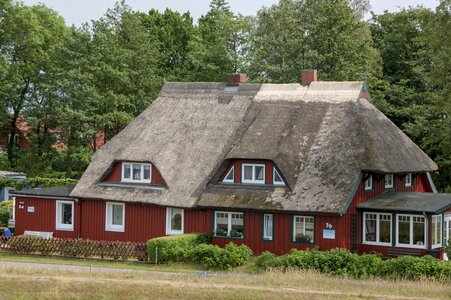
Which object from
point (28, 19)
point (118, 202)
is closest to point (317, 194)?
point (118, 202)

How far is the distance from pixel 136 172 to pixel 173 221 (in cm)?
341

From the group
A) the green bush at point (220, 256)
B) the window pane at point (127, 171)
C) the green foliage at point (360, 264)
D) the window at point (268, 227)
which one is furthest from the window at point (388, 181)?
the window pane at point (127, 171)

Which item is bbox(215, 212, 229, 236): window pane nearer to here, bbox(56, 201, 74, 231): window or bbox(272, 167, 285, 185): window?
bbox(272, 167, 285, 185): window

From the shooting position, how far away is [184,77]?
67.9 m

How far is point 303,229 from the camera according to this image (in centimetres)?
3938

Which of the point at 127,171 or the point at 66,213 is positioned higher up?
the point at 127,171

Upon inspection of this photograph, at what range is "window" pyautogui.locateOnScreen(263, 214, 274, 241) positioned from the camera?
40031mm


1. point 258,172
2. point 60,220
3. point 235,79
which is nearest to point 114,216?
point 60,220

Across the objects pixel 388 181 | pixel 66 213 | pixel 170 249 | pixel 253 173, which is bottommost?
pixel 170 249

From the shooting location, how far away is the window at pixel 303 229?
39.1m

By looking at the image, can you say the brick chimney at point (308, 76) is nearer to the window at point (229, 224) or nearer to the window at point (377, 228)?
the window at point (229, 224)

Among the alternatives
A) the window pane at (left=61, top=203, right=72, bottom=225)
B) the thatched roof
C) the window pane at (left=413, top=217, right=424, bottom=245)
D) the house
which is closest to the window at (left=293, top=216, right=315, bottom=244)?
the house

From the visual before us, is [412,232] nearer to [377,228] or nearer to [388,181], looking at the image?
[377,228]

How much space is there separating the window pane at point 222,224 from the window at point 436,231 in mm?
9619
